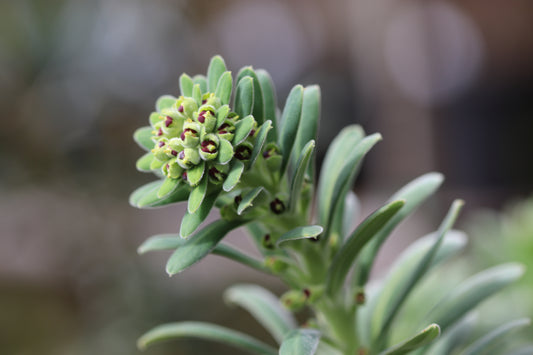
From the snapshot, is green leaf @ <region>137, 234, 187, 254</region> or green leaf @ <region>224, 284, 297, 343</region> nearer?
green leaf @ <region>137, 234, 187, 254</region>

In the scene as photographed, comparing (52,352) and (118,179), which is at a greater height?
(118,179)

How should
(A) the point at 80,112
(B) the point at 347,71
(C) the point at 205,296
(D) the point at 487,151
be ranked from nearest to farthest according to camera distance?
(C) the point at 205,296, (A) the point at 80,112, (D) the point at 487,151, (B) the point at 347,71

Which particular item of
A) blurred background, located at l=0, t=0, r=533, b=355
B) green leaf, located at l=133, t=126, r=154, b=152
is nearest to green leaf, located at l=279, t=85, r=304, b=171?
green leaf, located at l=133, t=126, r=154, b=152

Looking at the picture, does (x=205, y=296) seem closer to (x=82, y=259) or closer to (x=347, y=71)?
(x=82, y=259)

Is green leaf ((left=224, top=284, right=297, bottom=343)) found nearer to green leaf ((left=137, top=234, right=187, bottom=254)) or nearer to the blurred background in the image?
green leaf ((left=137, top=234, right=187, bottom=254))

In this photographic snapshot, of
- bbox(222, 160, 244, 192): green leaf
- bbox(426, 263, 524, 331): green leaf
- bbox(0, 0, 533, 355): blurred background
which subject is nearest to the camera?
bbox(222, 160, 244, 192): green leaf

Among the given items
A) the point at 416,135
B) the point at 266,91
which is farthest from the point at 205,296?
the point at 266,91

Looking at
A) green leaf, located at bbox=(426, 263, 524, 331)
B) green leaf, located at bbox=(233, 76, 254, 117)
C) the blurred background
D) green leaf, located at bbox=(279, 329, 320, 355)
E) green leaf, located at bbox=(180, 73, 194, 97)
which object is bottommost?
green leaf, located at bbox=(426, 263, 524, 331)
